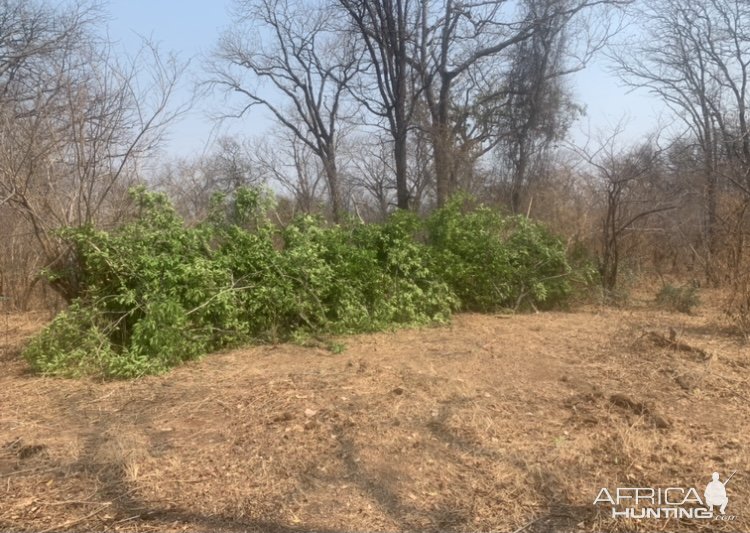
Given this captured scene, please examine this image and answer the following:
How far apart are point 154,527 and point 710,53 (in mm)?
18394

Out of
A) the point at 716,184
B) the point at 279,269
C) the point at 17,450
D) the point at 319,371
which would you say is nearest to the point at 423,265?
the point at 279,269

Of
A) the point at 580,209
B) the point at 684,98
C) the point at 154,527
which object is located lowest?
the point at 154,527

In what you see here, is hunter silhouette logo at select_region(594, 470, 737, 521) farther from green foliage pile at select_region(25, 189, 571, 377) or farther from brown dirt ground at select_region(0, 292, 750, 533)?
green foliage pile at select_region(25, 189, 571, 377)

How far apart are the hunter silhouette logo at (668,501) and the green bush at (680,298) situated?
608 cm

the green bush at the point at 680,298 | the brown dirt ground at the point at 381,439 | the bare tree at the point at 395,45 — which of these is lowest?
the brown dirt ground at the point at 381,439

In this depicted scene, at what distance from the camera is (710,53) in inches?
650

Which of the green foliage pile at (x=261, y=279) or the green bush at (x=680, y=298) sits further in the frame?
the green bush at (x=680, y=298)

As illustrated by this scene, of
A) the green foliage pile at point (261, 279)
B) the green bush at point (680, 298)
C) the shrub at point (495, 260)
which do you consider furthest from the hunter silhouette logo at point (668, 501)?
the green bush at point (680, 298)

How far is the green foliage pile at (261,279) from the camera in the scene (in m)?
6.12

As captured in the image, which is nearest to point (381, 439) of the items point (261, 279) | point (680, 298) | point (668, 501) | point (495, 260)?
point (668, 501)

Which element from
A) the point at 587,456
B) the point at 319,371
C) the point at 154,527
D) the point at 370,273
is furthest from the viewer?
the point at 370,273

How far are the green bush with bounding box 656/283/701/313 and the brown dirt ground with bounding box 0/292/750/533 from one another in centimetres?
260

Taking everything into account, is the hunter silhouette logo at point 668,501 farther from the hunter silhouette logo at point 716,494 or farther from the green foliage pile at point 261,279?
the green foliage pile at point 261,279

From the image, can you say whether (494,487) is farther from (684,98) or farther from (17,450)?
(684,98)
